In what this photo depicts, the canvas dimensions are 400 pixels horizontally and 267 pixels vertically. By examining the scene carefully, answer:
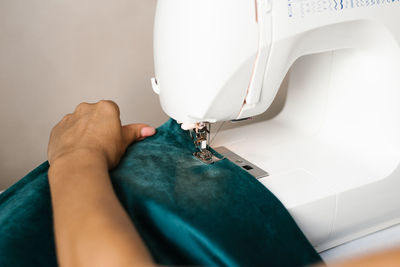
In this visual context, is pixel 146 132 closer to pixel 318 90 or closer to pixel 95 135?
pixel 95 135

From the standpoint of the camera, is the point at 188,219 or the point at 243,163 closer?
the point at 188,219

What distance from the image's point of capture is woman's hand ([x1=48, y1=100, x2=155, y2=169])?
76 centimetres

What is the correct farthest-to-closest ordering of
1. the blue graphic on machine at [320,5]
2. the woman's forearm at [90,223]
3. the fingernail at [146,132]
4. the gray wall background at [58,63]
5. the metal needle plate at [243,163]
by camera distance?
the gray wall background at [58,63], the fingernail at [146,132], the metal needle plate at [243,163], the blue graphic on machine at [320,5], the woman's forearm at [90,223]

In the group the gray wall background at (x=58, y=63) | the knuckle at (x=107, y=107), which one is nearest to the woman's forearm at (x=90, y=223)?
the knuckle at (x=107, y=107)

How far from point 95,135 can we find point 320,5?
494mm

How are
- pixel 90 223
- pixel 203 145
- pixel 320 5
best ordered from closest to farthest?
pixel 90 223, pixel 320 5, pixel 203 145

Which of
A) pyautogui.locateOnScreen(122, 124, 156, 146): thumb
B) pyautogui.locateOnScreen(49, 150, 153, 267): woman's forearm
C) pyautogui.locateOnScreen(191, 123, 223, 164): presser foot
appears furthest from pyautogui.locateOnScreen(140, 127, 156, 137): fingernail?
pyautogui.locateOnScreen(49, 150, 153, 267): woman's forearm

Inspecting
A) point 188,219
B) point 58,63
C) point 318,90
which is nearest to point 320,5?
point 318,90

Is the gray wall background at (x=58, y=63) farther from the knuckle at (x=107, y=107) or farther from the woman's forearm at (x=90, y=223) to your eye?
the woman's forearm at (x=90, y=223)

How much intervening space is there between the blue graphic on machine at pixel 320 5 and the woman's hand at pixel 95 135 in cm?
42

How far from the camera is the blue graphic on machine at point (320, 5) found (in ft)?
2.29

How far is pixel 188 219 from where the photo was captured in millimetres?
617

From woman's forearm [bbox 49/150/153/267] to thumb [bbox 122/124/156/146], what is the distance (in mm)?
210

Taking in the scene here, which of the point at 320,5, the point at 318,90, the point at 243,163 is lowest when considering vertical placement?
the point at 243,163
